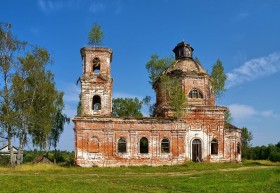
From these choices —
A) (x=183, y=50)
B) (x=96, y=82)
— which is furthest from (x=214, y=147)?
(x=96, y=82)

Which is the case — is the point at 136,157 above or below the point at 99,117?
below

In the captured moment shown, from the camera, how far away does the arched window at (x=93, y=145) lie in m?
27.1

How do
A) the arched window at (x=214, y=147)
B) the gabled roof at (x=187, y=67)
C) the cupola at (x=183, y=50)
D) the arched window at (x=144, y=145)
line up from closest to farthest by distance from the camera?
the arched window at (x=214, y=147) → the arched window at (x=144, y=145) → the gabled roof at (x=187, y=67) → the cupola at (x=183, y=50)

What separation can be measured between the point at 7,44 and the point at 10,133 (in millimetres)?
7664

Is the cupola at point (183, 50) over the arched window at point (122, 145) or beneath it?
over

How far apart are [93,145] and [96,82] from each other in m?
5.79

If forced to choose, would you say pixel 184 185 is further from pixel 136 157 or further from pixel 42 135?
pixel 42 135

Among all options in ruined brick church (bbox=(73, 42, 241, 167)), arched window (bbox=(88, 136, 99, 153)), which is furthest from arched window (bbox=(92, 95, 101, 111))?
arched window (bbox=(88, 136, 99, 153))

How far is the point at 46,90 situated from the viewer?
98.6 feet

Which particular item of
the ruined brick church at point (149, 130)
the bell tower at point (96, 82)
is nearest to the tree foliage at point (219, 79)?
the ruined brick church at point (149, 130)

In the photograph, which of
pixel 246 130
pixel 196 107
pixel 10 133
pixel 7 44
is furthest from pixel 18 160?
pixel 246 130

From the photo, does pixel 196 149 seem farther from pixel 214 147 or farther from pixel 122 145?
pixel 122 145

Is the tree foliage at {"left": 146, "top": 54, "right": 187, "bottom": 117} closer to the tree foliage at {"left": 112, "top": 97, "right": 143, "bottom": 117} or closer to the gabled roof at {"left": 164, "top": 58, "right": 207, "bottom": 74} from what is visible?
the gabled roof at {"left": 164, "top": 58, "right": 207, "bottom": 74}

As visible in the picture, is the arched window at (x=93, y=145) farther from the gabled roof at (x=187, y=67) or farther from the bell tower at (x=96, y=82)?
the gabled roof at (x=187, y=67)
